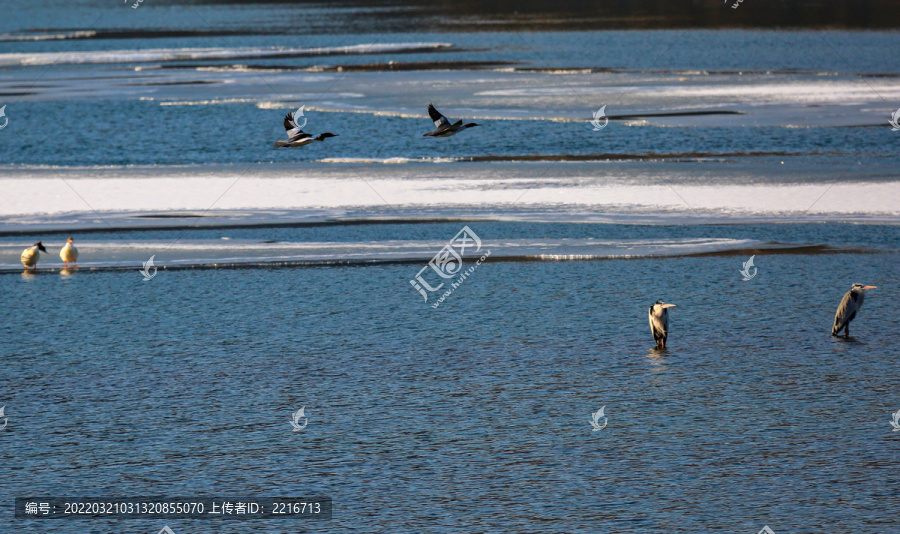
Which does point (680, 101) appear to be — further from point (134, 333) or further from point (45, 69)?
point (45, 69)

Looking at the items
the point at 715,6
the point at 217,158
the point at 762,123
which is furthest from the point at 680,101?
the point at 715,6

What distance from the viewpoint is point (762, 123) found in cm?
2886

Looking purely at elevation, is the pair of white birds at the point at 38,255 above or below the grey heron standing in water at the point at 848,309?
above

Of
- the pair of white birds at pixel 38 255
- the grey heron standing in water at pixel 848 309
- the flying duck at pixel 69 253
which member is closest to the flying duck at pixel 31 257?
the pair of white birds at pixel 38 255

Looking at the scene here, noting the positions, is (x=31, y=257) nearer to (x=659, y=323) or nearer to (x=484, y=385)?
(x=484, y=385)

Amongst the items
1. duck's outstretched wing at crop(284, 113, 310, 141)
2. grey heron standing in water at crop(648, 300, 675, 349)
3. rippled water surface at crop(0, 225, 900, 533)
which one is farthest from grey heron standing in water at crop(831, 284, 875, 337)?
duck's outstretched wing at crop(284, 113, 310, 141)

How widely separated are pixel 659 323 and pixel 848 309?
7.65 ft

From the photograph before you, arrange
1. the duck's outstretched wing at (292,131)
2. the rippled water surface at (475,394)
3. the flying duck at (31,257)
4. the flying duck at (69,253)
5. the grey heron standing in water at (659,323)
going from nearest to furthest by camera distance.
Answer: the rippled water surface at (475,394) → the duck's outstretched wing at (292,131) → the grey heron standing in water at (659,323) → the flying duck at (31,257) → the flying duck at (69,253)

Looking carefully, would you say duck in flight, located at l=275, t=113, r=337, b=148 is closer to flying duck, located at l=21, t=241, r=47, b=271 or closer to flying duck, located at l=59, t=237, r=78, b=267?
flying duck, located at l=59, t=237, r=78, b=267

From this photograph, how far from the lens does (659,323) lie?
13250 millimetres

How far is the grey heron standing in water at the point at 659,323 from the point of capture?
13.2 metres

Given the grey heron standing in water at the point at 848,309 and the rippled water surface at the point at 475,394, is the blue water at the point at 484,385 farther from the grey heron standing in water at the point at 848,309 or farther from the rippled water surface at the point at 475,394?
the grey heron standing in water at the point at 848,309

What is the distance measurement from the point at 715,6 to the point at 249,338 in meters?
67.3

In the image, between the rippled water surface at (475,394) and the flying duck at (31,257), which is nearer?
the rippled water surface at (475,394)
